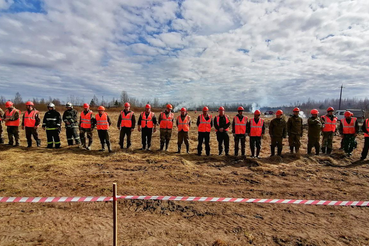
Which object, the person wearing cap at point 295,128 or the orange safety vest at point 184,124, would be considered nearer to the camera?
the person wearing cap at point 295,128

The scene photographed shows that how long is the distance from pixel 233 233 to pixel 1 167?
7.25 m

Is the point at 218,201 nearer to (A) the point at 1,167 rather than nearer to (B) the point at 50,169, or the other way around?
(B) the point at 50,169

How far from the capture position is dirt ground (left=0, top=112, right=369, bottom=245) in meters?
3.51

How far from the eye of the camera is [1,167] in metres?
6.50

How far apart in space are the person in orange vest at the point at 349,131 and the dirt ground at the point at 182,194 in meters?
0.73

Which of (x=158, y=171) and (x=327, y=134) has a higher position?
(x=327, y=134)

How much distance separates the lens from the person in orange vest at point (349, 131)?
28.9 feet

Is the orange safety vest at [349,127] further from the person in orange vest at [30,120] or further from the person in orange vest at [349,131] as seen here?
the person in orange vest at [30,120]

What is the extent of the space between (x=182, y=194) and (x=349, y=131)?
8.22 meters

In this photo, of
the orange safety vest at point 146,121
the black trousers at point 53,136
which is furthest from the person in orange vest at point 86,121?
the orange safety vest at point 146,121

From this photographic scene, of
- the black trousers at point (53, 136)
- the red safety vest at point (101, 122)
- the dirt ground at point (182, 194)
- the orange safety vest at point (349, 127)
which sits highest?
the red safety vest at point (101, 122)

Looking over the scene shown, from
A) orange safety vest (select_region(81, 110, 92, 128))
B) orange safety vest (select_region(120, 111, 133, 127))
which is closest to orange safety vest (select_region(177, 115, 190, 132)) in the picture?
orange safety vest (select_region(120, 111, 133, 127))

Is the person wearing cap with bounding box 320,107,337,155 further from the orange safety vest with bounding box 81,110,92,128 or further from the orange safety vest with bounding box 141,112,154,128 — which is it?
the orange safety vest with bounding box 81,110,92,128

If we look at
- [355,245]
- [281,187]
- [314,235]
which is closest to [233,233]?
[314,235]
